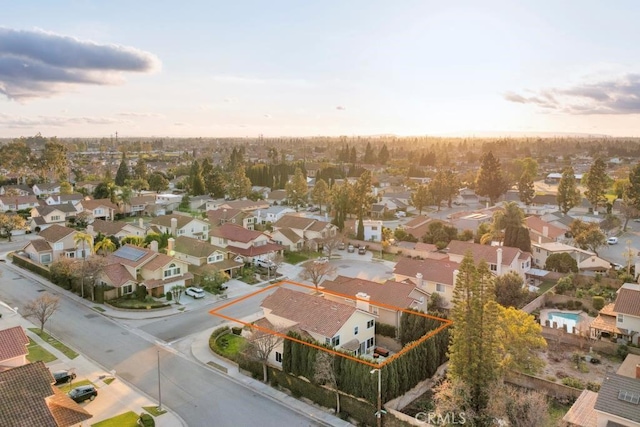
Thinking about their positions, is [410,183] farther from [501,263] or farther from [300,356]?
[300,356]

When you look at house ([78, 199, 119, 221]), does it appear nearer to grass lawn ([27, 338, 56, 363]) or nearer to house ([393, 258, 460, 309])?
grass lawn ([27, 338, 56, 363])

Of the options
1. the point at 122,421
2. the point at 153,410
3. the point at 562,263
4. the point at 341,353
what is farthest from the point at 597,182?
the point at 122,421

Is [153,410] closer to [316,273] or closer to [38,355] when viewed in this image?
[38,355]

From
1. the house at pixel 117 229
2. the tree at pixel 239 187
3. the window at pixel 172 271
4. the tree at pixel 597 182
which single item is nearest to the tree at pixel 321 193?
the tree at pixel 239 187

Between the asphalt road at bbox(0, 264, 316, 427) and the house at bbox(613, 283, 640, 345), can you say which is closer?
the asphalt road at bbox(0, 264, 316, 427)

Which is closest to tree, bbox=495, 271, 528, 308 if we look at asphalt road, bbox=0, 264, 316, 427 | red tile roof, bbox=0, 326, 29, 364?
asphalt road, bbox=0, 264, 316, 427

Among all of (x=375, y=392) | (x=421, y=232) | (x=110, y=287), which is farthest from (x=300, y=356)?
(x=421, y=232)

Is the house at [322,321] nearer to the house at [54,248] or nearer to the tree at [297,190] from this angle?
the house at [54,248]
